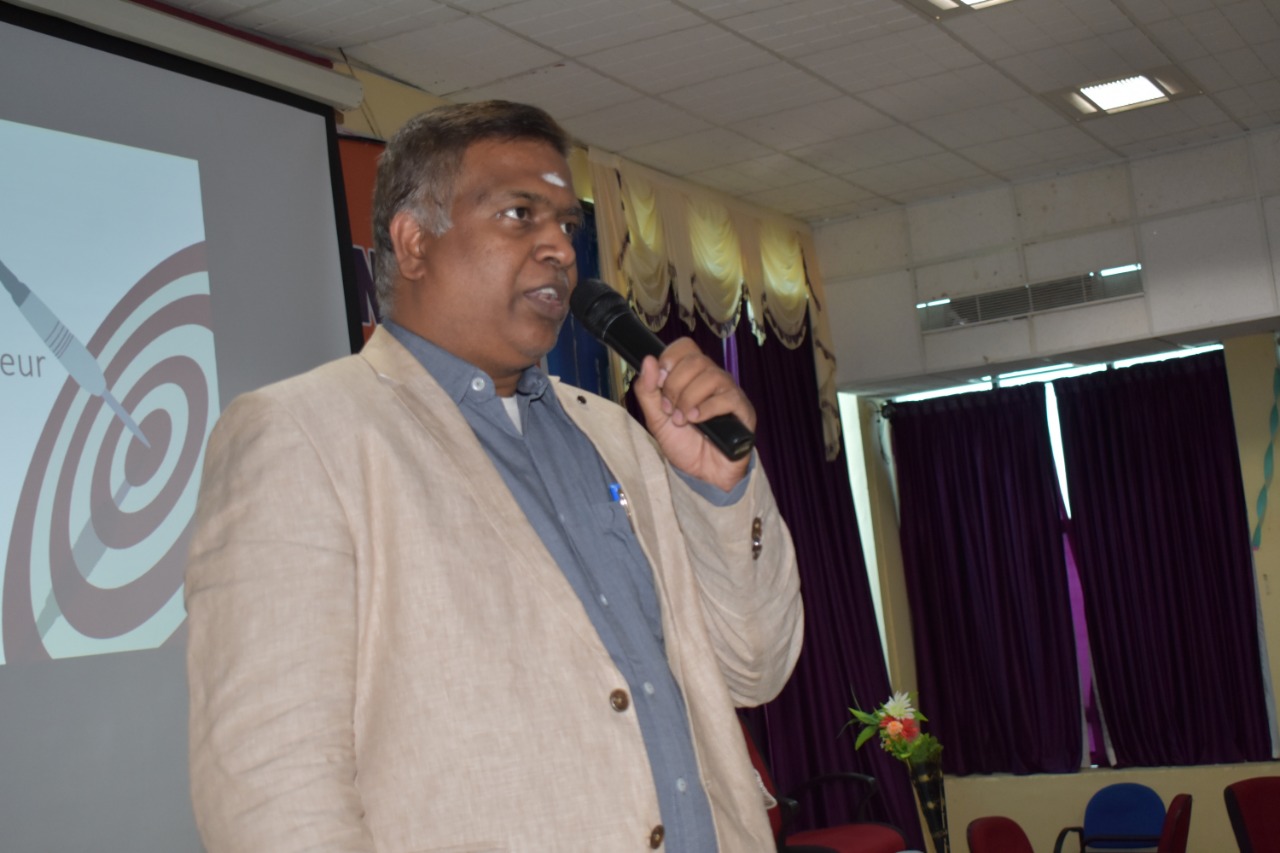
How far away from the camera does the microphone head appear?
5.47 ft

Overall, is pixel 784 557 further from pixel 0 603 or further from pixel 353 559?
pixel 0 603

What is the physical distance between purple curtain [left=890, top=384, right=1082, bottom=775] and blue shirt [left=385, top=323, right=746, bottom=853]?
6.72 m

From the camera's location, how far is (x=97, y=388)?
12.7ft

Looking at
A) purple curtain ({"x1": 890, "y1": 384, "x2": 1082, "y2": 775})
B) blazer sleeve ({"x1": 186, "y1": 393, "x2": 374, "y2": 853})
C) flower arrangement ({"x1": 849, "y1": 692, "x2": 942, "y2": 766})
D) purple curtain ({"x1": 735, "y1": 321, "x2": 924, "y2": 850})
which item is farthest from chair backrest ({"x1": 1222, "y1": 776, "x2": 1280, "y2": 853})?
blazer sleeve ({"x1": 186, "y1": 393, "x2": 374, "y2": 853})

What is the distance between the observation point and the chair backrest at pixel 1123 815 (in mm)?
6496

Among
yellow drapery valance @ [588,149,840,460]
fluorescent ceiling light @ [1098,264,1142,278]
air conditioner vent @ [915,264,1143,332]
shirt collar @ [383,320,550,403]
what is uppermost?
yellow drapery valance @ [588,149,840,460]

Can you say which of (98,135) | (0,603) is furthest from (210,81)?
(0,603)

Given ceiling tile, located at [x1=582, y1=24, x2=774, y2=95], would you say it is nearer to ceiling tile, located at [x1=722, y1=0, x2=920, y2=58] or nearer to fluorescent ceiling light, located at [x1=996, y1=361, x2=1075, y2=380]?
ceiling tile, located at [x1=722, y1=0, x2=920, y2=58]

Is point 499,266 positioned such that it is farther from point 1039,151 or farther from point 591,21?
point 1039,151

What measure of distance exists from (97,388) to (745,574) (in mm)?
2944

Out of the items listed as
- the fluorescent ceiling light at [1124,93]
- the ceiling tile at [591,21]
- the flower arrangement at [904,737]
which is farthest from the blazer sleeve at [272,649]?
the fluorescent ceiling light at [1124,93]

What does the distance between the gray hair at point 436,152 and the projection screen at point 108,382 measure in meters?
2.45

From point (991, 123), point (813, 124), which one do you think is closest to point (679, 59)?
point (813, 124)

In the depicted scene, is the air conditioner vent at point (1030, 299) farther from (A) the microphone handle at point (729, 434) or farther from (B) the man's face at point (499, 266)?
(A) the microphone handle at point (729, 434)
